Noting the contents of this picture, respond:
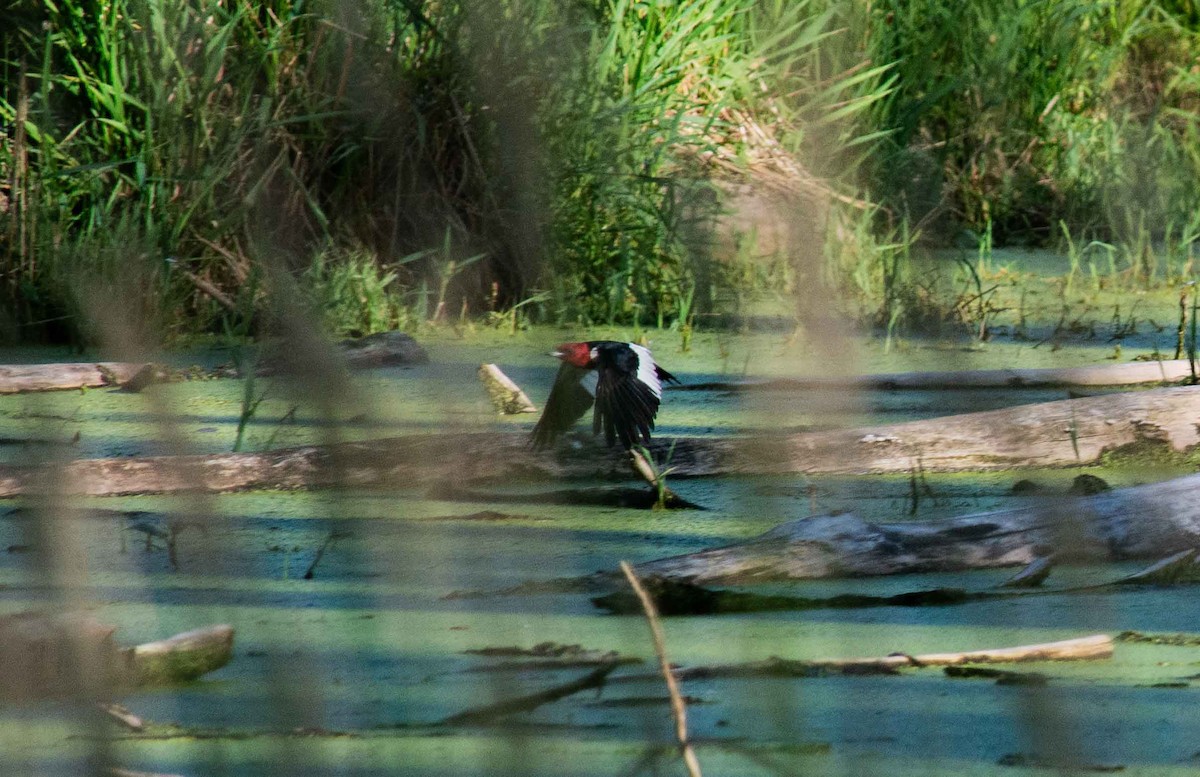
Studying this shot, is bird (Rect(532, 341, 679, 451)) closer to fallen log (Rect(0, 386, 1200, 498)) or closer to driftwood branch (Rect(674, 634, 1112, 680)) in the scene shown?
fallen log (Rect(0, 386, 1200, 498))

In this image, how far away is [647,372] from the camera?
2912 mm

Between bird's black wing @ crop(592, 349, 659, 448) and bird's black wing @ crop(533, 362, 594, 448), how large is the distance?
4 cm

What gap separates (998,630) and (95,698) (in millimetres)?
1209

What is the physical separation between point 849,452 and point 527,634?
1091 mm

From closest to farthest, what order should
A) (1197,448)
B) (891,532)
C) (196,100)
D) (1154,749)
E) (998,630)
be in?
1. (1154,749)
2. (998,630)
3. (891,532)
4. (1197,448)
5. (196,100)

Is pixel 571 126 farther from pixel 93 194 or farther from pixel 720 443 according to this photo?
pixel 720 443

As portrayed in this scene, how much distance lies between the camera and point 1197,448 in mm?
2822

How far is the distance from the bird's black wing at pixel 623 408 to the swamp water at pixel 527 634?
110 millimetres

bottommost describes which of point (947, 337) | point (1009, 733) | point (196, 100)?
point (1009, 733)

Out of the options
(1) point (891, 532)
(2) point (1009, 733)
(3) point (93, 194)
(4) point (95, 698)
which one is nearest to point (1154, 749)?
(2) point (1009, 733)

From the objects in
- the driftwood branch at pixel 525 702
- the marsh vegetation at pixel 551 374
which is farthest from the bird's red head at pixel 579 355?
the driftwood branch at pixel 525 702

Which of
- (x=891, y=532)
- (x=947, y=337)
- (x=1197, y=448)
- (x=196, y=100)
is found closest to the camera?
(x=947, y=337)

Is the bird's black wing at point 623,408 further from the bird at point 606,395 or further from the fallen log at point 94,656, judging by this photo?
the fallen log at point 94,656

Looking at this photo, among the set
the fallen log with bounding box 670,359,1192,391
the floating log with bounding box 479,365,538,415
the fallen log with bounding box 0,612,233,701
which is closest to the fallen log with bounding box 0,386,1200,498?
the fallen log with bounding box 670,359,1192,391
